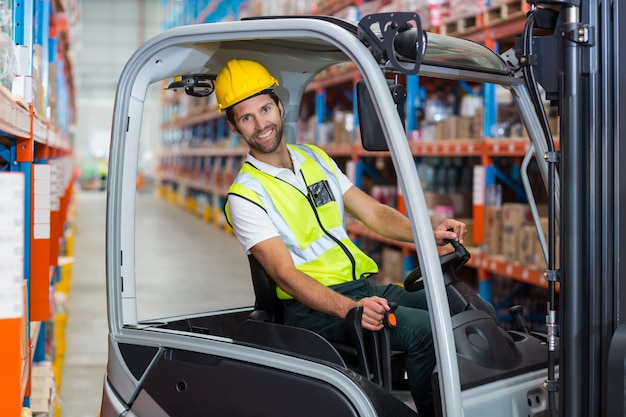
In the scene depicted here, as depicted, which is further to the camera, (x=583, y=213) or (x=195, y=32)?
(x=195, y=32)

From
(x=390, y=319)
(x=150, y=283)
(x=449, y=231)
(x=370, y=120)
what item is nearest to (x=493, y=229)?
(x=449, y=231)

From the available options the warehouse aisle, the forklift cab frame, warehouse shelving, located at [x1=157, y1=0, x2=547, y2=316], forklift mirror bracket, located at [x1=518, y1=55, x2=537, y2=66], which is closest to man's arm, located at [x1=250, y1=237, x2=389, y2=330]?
the forklift cab frame

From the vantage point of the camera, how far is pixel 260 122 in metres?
3.28

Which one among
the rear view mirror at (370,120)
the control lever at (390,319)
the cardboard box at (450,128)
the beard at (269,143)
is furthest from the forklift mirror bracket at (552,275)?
the cardboard box at (450,128)

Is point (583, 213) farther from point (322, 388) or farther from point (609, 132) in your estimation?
point (322, 388)

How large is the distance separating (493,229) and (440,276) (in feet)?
13.6

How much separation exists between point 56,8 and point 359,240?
4406 millimetres

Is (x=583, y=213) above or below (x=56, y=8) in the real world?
below

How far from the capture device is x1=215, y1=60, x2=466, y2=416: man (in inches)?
116

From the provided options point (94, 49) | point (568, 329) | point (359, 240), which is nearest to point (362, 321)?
point (568, 329)

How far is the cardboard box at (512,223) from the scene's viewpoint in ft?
19.6

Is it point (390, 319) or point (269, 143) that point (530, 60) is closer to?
point (390, 319)

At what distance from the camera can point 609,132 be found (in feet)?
8.07

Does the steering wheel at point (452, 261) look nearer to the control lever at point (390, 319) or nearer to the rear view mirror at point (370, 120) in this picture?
the control lever at point (390, 319)
